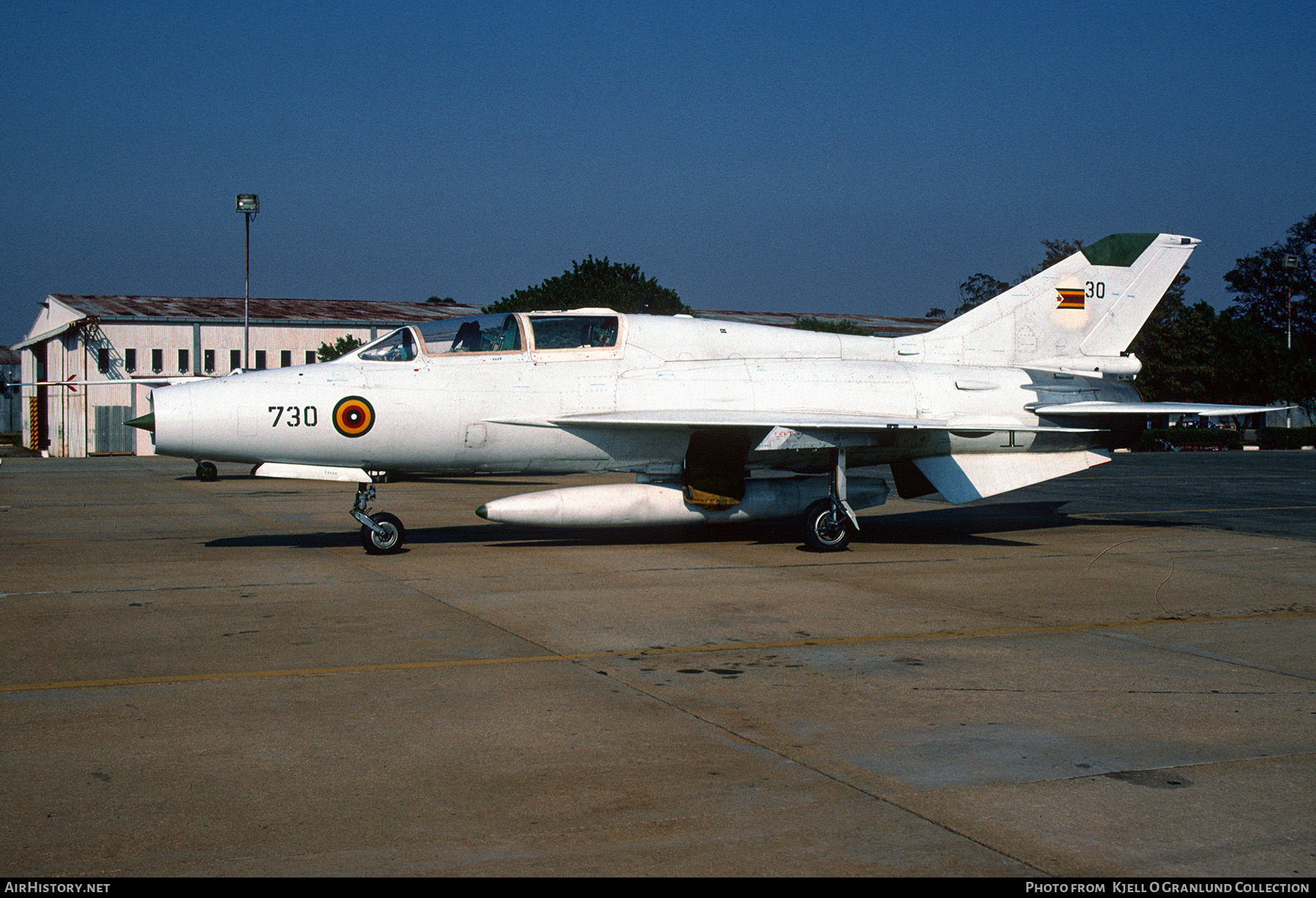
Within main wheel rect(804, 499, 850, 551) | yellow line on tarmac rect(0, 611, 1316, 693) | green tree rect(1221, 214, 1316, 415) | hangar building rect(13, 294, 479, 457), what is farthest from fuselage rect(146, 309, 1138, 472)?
green tree rect(1221, 214, 1316, 415)

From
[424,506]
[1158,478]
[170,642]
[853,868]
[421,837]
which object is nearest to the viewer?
[853,868]

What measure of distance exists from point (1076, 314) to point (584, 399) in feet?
23.9

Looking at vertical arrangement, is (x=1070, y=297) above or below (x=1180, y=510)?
above

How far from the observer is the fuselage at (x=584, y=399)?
11.8m

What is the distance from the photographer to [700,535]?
14.7m

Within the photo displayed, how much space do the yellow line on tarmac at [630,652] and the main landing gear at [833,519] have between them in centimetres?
439

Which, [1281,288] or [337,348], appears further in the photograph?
[1281,288]

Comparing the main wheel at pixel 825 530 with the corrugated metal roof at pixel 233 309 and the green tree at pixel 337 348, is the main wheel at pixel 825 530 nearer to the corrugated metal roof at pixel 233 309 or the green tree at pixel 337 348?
the green tree at pixel 337 348

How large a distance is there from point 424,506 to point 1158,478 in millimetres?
17896

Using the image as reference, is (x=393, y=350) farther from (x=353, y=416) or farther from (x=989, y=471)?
(x=989, y=471)

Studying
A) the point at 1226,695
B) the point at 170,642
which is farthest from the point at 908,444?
the point at 170,642

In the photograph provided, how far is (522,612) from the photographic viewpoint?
29.3ft

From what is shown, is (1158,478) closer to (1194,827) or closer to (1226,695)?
(1226,695)

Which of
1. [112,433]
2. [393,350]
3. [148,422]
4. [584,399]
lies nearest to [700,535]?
[584,399]
